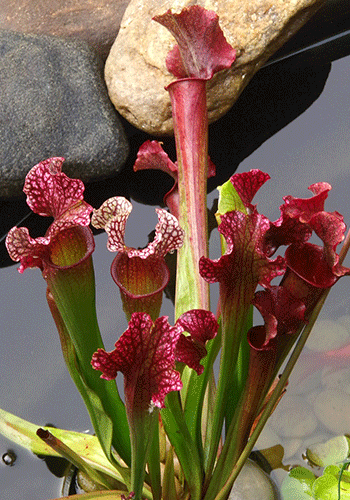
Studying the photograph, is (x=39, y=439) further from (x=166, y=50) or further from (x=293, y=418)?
(x=166, y=50)

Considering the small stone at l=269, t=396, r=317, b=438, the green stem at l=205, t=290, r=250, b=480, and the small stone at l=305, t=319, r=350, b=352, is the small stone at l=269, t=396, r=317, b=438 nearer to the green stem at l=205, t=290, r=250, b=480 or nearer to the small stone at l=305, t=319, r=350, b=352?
the small stone at l=305, t=319, r=350, b=352

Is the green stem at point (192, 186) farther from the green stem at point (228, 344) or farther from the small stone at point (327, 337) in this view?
the small stone at point (327, 337)

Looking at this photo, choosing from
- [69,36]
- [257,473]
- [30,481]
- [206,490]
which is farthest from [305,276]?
[69,36]

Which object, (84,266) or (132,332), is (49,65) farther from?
(132,332)

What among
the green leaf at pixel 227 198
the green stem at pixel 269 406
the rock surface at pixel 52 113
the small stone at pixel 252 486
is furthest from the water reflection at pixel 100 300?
the green leaf at pixel 227 198

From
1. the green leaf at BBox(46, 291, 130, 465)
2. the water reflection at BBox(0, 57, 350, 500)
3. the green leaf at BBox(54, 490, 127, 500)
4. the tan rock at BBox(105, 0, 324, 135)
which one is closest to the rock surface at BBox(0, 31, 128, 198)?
the tan rock at BBox(105, 0, 324, 135)

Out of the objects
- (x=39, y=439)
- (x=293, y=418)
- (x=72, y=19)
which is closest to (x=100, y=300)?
(x=39, y=439)
